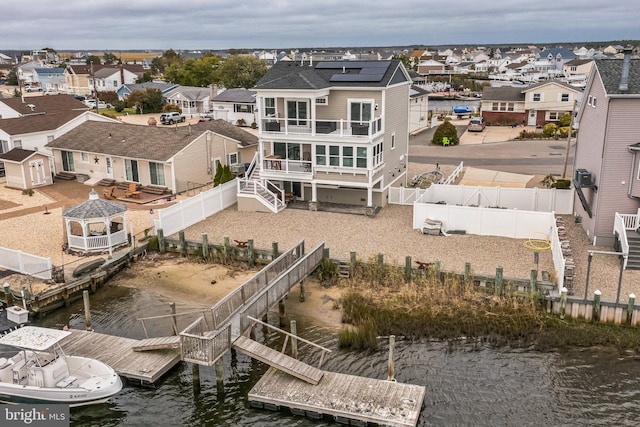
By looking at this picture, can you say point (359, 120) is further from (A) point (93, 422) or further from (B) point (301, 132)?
(A) point (93, 422)

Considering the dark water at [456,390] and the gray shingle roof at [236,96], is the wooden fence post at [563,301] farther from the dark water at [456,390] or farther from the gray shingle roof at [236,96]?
the gray shingle roof at [236,96]

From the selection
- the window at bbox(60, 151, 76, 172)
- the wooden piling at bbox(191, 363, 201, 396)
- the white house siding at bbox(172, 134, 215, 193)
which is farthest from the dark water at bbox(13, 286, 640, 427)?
the window at bbox(60, 151, 76, 172)

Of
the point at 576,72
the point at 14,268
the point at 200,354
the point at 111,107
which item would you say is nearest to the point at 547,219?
the point at 200,354

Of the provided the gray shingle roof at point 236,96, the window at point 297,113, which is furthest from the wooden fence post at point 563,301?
the gray shingle roof at point 236,96

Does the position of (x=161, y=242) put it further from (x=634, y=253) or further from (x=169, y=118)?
(x=169, y=118)

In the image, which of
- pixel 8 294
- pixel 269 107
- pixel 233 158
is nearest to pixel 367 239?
pixel 269 107

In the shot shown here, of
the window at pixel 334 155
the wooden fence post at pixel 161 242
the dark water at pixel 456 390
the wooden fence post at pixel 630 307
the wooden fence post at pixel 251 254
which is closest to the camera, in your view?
the dark water at pixel 456 390
